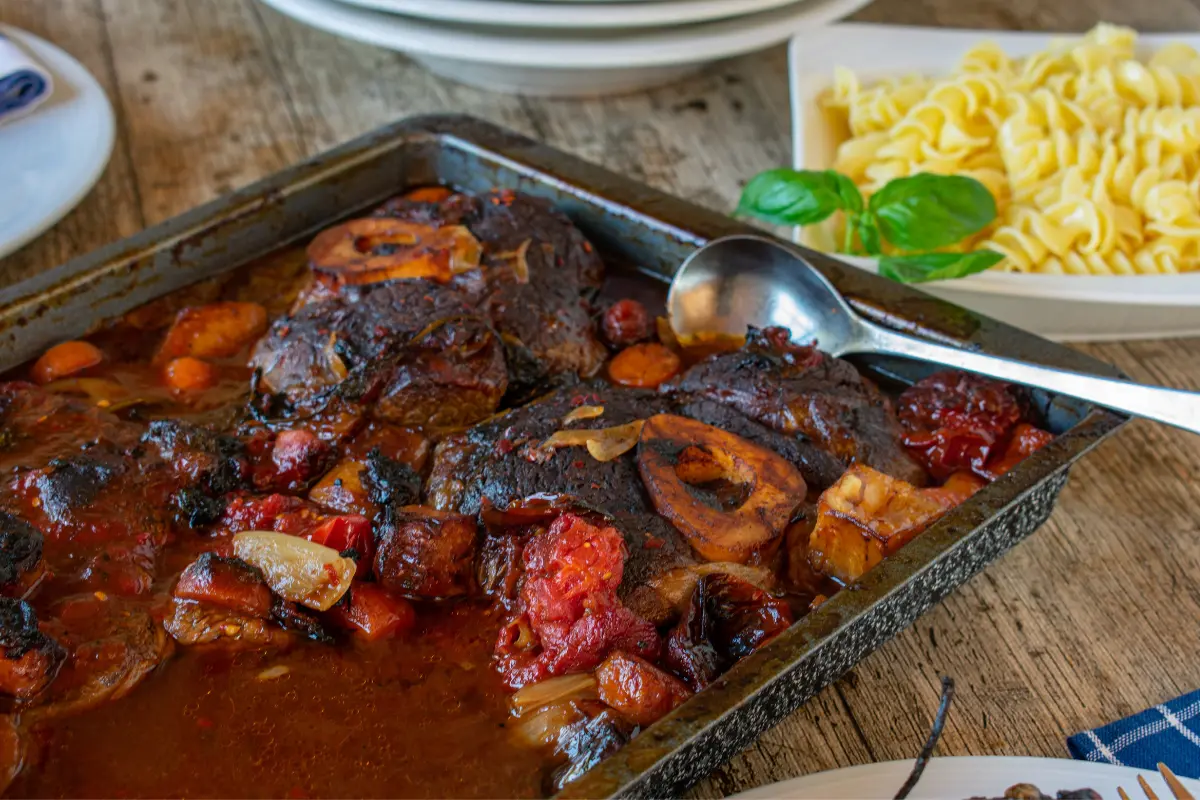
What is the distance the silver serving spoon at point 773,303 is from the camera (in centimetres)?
282

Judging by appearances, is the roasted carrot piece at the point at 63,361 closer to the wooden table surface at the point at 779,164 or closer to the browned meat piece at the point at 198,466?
the browned meat piece at the point at 198,466

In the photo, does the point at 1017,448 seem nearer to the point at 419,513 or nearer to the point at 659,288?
the point at 659,288

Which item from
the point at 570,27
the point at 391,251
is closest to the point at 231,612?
the point at 391,251

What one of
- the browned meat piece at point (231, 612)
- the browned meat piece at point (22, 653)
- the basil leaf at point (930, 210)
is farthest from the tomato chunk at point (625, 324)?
the browned meat piece at point (22, 653)

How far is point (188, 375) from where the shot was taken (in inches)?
112

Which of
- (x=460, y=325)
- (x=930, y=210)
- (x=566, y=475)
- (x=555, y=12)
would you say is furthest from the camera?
(x=555, y=12)

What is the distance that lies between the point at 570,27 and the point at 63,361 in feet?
6.49

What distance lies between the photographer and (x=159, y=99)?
177 inches

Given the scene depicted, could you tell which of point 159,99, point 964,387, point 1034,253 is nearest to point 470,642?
point 964,387

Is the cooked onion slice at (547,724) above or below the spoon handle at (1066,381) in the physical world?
below

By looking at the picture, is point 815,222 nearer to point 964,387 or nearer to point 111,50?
point 964,387

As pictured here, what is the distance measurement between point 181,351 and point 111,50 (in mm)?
2444

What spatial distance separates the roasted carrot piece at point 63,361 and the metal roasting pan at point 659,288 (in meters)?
0.04

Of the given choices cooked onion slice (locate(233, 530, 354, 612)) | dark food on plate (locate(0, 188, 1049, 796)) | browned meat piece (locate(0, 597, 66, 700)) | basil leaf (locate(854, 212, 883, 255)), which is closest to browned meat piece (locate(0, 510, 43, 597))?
dark food on plate (locate(0, 188, 1049, 796))
